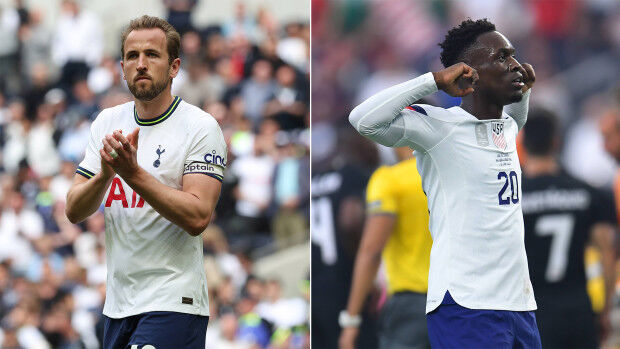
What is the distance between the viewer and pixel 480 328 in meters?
4.50

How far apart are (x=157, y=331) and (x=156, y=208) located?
0.56 metres

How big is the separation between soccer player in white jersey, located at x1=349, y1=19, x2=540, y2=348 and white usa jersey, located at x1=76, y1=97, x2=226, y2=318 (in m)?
0.74

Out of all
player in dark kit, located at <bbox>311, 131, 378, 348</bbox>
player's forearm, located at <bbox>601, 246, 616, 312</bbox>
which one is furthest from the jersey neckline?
player in dark kit, located at <bbox>311, 131, 378, 348</bbox>

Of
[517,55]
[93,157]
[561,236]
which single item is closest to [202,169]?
[93,157]

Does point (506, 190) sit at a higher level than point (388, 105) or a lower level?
lower

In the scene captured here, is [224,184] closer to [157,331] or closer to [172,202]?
[157,331]

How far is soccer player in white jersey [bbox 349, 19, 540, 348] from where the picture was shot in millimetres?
4527

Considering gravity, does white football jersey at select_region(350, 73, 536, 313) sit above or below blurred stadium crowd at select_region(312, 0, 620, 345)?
below

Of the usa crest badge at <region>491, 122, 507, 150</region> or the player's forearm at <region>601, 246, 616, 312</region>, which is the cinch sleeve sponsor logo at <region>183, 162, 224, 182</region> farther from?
the player's forearm at <region>601, 246, 616, 312</region>

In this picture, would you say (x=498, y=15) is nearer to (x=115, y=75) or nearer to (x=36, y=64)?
(x=115, y=75)

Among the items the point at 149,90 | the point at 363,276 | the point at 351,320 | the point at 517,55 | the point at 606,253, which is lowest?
the point at 351,320

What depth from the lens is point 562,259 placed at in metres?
8.12

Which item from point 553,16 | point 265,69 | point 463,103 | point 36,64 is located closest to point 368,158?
point 553,16

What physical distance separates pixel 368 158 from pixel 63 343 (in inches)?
208
